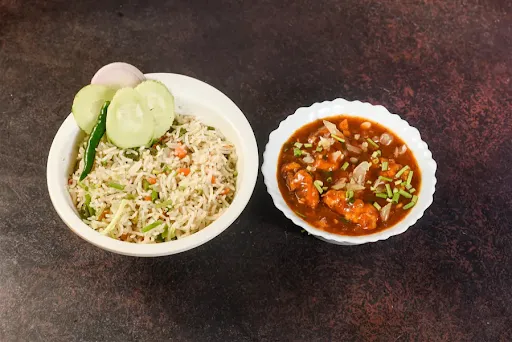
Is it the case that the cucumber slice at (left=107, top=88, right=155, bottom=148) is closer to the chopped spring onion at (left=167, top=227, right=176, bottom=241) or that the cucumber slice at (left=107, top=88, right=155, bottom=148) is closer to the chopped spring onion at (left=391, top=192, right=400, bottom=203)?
the chopped spring onion at (left=167, top=227, right=176, bottom=241)

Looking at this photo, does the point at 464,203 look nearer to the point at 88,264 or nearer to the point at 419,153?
the point at 419,153

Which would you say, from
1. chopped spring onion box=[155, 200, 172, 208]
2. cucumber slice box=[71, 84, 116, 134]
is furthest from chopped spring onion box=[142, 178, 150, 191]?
cucumber slice box=[71, 84, 116, 134]

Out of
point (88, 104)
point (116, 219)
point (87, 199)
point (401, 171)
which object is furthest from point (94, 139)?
point (401, 171)

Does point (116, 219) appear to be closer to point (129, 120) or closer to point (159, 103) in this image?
point (129, 120)

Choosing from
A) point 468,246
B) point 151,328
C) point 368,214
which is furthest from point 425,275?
point 151,328

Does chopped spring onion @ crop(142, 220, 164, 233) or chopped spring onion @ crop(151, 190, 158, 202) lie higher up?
chopped spring onion @ crop(151, 190, 158, 202)

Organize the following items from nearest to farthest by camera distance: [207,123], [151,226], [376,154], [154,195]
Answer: [151,226], [154,195], [376,154], [207,123]

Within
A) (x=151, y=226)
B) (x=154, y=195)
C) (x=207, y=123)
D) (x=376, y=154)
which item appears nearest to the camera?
(x=151, y=226)
